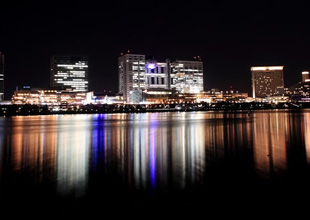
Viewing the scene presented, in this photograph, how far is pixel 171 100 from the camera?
194 metres

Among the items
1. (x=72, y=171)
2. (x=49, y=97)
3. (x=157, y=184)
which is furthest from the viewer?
(x=49, y=97)

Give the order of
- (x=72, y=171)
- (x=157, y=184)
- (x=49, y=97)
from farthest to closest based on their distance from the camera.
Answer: (x=49, y=97)
(x=72, y=171)
(x=157, y=184)

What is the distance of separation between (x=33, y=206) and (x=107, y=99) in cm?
18325

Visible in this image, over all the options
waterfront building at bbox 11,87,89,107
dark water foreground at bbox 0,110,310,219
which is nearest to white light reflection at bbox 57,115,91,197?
dark water foreground at bbox 0,110,310,219

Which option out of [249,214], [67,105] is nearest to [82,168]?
[249,214]

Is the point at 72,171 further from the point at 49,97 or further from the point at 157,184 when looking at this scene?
the point at 49,97

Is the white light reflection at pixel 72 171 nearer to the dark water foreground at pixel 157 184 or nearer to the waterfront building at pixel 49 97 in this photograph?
the dark water foreground at pixel 157 184

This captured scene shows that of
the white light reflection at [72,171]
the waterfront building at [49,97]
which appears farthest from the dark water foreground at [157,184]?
the waterfront building at [49,97]

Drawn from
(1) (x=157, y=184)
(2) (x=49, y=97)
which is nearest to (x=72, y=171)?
(1) (x=157, y=184)

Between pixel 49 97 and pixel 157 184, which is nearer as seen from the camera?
pixel 157 184

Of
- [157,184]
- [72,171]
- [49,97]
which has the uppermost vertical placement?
[49,97]

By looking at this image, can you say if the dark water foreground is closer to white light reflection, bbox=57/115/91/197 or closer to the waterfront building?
white light reflection, bbox=57/115/91/197

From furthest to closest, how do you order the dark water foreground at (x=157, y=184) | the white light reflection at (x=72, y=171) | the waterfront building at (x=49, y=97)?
1. the waterfront building at (x=49, y=97)
2. the white light reflection at (x=72, y=171)
3. the dark water foreground at (x=157, y=184)

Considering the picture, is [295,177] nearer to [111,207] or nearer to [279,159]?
[279,159]
